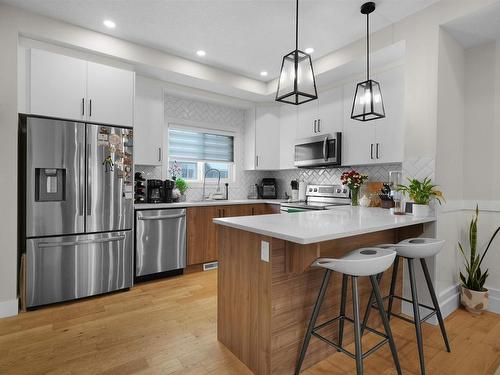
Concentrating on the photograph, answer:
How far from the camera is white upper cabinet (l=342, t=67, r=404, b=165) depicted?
307cm

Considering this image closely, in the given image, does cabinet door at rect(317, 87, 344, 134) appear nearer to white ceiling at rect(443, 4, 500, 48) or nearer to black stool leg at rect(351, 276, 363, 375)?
white ceiling at rect(443, 4, 500, 48)

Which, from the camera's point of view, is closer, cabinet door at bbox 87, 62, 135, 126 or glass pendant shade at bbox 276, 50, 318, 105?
glass pendant shade at bbox 276, 50, 318, 105

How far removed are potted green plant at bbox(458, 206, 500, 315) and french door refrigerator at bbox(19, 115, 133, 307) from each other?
3.37 metres

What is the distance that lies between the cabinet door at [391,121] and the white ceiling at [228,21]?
0.58 metres

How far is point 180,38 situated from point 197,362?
10.1ft

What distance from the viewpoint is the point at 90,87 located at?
2.86 m

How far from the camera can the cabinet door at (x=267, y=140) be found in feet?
15.2

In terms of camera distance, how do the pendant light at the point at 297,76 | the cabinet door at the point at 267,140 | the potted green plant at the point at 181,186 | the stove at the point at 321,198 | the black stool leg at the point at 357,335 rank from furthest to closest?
the cabinet door at the point at 267,140
the potted green plant at the point at 181,186
the stove at the point at 321,198
the pendant light at the point at 297,76
the black stool leg at the point at 357,335

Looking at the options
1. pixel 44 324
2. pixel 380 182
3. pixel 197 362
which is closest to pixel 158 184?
pixel 44 324

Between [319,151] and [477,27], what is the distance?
6.52ft

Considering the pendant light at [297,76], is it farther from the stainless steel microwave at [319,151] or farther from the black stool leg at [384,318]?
the stainless steel microwave at [319,151]

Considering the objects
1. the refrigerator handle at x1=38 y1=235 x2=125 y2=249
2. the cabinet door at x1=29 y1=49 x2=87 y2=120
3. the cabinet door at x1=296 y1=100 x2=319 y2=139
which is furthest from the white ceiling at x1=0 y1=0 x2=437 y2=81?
the refrigerator handle at x1=38 y1=235 x2=125 y2=249

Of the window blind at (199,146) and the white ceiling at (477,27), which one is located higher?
the white ceiling at (477,27)

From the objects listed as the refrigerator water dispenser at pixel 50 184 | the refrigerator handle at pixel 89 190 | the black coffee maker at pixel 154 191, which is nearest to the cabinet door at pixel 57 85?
the refrigerator handle at pixel 89 190
